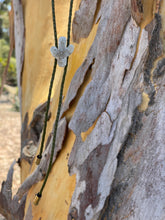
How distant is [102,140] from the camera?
0.89 m

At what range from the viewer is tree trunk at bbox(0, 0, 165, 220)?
83 centimetres

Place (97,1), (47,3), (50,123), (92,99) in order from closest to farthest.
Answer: (92,99) → (97,1) → (50,123) → (47,3)

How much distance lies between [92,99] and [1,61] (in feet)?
25.0

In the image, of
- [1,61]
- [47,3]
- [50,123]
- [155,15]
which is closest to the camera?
[155,15]

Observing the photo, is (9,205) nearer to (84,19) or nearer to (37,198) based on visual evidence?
(37,198)

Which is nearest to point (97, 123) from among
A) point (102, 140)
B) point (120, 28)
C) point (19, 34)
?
point (102, 140)

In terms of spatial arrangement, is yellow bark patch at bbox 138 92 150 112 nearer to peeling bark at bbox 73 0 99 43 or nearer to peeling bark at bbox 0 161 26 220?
peeling bark at bbox 73 0 99 43

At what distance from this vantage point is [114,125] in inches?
34.6

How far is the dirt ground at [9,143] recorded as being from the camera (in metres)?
2.96

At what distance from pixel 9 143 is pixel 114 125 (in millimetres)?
3196

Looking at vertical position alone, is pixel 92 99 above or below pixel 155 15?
below

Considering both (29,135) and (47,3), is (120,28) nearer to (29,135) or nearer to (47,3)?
(47,3)

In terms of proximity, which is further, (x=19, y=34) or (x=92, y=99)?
(x=19, y=34)

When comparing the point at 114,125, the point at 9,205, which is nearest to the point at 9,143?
the point at 9,205
